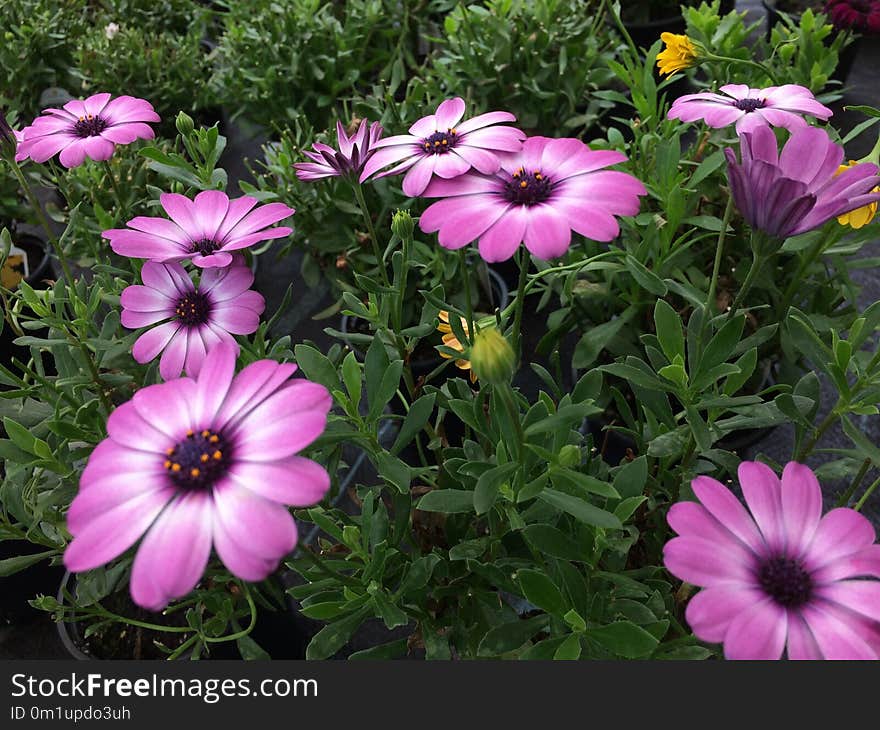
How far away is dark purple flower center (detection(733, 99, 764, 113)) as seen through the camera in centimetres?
79

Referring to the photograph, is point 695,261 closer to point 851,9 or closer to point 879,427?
point 879,427

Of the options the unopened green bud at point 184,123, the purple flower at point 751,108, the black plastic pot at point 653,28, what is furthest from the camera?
the black plastic pot at point 653,28

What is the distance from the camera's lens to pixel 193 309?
2.32 feet

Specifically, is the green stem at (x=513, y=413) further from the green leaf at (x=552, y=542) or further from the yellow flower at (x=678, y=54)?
the yellow flower at (x=678, y=54)

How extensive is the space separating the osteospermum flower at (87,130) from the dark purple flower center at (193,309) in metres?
0.21

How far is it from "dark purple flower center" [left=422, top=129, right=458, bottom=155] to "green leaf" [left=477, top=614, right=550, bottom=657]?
0.43 metres

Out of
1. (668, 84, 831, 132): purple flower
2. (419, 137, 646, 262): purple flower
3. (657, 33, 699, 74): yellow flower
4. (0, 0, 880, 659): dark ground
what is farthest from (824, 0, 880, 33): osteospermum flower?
(419, 137, 646, 262): purple flower

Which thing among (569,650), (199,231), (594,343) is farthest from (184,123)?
(569,650)

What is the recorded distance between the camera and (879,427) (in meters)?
1.34

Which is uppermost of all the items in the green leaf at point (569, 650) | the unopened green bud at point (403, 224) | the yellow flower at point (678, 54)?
the yellow flower at point (678, 54)

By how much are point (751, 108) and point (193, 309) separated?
1.99ft

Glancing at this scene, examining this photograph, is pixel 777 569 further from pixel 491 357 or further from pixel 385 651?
pixel 385 651

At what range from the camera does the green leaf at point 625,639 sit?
58 centimetres

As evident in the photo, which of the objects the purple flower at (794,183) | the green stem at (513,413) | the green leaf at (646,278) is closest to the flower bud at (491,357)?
the green stem at (513,413)
